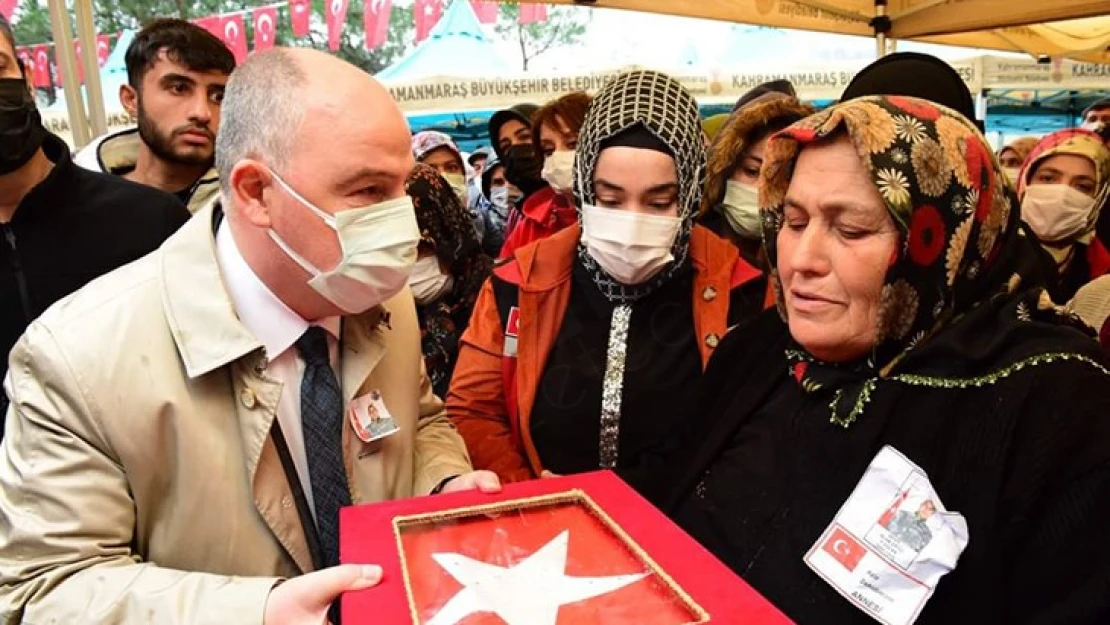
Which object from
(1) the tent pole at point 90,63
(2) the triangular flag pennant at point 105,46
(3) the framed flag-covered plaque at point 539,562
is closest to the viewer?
(3) the framed flag-covered plaque at point 539,562

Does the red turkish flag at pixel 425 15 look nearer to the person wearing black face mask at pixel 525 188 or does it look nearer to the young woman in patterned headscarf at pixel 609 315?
the person wearing black face mask at pixel 525 188

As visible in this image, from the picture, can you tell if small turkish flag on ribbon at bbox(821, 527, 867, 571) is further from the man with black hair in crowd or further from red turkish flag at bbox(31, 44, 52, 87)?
red turkish flag at bbox(31, 44, 52, 87)

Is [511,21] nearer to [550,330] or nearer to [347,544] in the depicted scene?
[550,330]

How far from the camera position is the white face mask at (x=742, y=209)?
10.1 ft

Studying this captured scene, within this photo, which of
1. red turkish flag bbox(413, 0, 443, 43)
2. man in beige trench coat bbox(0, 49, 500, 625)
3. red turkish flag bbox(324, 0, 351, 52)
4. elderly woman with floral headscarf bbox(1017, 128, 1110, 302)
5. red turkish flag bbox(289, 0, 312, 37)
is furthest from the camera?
red turkish flag bbox(413, 0, 443, 43)

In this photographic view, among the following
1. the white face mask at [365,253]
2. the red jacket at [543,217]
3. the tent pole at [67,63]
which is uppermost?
the tent pole at [67,63]

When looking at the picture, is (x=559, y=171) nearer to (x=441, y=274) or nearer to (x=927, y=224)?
(x=441, y=274)

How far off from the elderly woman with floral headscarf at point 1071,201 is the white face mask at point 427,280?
3.32 m

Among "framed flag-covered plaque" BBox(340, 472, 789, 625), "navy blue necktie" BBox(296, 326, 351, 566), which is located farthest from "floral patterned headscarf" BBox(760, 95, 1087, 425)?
"navy blue necktie" BBox(296, 326, 351, 566)

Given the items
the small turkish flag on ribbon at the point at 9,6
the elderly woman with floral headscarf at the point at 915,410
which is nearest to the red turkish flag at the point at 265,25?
the small turkish flag on ribbon at the point at 9,6

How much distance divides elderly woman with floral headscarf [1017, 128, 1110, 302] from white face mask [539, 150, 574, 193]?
263 centimetres

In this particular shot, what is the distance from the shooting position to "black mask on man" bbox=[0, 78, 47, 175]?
221 cm

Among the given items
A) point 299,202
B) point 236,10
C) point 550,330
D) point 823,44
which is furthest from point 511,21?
point 299,202

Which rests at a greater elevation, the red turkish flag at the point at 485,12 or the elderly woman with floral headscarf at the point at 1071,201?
the red turkish flag at the point at 485,12
